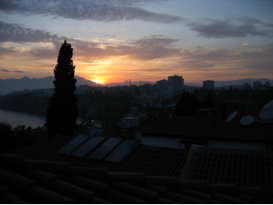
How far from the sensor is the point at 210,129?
41.4 feet

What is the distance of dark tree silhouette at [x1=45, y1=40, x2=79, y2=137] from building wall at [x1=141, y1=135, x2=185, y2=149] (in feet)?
22.1

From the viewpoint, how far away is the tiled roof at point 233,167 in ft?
15.1

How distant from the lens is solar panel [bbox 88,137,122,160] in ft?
22.5

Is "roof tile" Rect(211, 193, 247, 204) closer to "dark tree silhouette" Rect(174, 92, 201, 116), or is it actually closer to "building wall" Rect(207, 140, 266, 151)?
"building wall" Rect(207, 140, 266, 151)

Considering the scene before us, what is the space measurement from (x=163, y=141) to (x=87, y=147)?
621cm

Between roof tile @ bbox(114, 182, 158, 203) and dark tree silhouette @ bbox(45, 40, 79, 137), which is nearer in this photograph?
roof tile @ bbox(114, 182, 158, 203)

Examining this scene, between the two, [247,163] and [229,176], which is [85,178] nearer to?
[229,176]

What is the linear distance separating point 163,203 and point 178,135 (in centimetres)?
1081

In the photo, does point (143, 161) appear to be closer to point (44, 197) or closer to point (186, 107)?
point (44, 197)

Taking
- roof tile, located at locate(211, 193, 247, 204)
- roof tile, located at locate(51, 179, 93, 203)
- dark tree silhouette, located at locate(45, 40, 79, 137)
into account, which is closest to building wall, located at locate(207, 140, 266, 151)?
roof tile, located at locate(211, 193, 247, 204)

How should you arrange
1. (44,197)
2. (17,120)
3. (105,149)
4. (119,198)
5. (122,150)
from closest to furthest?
(44,197) → (119,198) → (122,150) → (105,149) → (17,120)

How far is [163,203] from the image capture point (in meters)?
1.74

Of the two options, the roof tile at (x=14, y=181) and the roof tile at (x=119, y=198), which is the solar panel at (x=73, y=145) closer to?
the roof tile at (x=14, y=181)

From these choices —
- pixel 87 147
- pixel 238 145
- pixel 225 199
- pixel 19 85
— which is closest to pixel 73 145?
pixel 87 147
